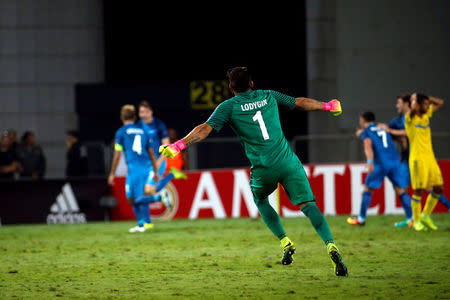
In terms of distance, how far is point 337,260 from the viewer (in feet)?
25.5

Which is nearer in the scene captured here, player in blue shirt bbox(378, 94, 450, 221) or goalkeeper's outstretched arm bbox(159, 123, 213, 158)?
goalkeeper's outstretched arm bbox(159, 123, 213, 158)

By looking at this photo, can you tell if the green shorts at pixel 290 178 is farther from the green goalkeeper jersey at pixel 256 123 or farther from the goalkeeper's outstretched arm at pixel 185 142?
the goalkeeper's outstretched arm at pixel 185 142

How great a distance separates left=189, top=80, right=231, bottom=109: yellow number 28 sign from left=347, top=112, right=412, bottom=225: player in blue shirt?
7.11 meters

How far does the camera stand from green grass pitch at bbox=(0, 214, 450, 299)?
7.25 meters

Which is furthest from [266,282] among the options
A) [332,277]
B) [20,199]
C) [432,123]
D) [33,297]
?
[432,123]

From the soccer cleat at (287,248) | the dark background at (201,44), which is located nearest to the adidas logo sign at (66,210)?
the dark background at (201,44)

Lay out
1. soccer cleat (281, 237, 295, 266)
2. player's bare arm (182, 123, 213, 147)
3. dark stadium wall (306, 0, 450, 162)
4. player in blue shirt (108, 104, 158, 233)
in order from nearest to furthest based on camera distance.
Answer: player's bare arm (182, 123, 213, 147), soccer cleat (281, 237, 295, 266), player in blue shirt (108, 104, 158, 233), dark stadium wall (306, 0, 450, 162)

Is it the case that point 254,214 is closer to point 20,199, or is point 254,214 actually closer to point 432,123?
point 20,199

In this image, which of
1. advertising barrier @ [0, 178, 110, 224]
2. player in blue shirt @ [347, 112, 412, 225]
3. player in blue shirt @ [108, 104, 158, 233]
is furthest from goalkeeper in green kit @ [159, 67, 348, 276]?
advertising barrier @ [0, 178, 110, 224]

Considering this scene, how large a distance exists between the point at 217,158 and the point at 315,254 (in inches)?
374

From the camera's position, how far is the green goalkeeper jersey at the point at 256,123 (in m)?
8.06

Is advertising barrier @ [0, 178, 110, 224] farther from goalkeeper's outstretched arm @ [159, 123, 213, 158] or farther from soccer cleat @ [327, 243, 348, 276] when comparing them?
soccer cleat @ [327, 243, 348, 276]

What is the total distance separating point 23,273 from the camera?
8.82 metres

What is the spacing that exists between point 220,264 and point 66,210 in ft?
29.1
